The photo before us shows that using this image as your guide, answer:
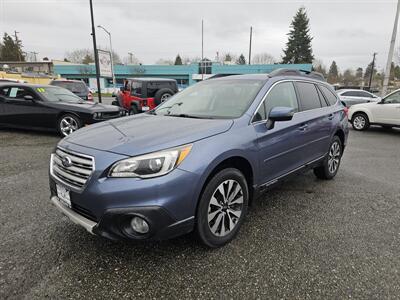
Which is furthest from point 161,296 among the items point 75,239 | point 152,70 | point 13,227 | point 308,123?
point 152,70

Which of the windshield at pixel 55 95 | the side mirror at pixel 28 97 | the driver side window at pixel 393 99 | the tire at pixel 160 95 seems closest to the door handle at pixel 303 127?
the windshield at pixel 55 95

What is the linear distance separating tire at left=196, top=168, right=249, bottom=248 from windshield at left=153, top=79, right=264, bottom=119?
27.9 inches

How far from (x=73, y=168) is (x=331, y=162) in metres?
3.98

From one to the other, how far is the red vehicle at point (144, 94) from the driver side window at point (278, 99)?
8.18m

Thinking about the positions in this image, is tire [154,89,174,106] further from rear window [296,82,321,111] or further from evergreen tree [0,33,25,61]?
evergreen tree [0,33,25,61]

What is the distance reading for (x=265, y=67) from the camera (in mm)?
44094

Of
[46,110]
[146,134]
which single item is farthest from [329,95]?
[46,110]

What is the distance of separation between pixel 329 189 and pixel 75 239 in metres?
3.58

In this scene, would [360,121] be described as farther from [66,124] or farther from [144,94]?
[66,124]

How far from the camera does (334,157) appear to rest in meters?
4.68

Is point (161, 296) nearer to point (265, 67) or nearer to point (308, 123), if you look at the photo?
point (308, 123)

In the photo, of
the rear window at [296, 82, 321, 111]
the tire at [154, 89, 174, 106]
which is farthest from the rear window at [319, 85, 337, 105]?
the tire at [154, 89, 174, 106]

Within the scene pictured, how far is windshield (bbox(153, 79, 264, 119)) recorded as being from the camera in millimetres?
3070

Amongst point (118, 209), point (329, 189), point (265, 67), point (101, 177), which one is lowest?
point (329, 189)
